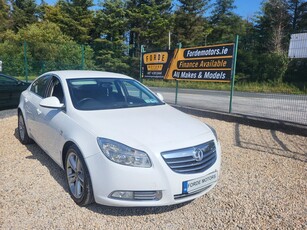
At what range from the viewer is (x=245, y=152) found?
16.5 ft

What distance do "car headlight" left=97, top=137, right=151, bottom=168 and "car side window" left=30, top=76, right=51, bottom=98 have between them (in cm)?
224

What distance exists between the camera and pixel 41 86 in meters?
4.57

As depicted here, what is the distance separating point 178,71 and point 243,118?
2735 mm

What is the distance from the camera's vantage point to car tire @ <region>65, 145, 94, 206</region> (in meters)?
2.77

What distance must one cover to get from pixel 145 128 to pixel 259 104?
9278 mm

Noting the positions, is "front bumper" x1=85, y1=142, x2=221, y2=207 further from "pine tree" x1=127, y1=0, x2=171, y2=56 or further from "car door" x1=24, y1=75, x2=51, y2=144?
"pine tree" x1=127, y1=0, x2=171, y2=56

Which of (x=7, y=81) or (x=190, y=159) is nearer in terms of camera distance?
(x=190, y=159)

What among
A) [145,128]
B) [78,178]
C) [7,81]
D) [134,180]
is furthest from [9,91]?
[134,180]

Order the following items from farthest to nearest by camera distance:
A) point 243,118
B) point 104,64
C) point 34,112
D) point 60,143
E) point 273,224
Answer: point 104,64
point 243,118
point 34,112
point 60,143
point 273,224

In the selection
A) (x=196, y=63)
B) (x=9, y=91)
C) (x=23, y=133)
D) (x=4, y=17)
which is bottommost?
(x=23, y=133)

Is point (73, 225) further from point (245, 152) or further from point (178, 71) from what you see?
point (178, 71)

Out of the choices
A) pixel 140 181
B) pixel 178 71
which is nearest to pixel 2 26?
pixel 178 71

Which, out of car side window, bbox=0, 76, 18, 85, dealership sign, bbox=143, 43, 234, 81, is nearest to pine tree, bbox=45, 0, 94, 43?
car side window, bbox=0, 76, 18, 85

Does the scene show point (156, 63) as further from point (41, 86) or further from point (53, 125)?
point (53, 125)
